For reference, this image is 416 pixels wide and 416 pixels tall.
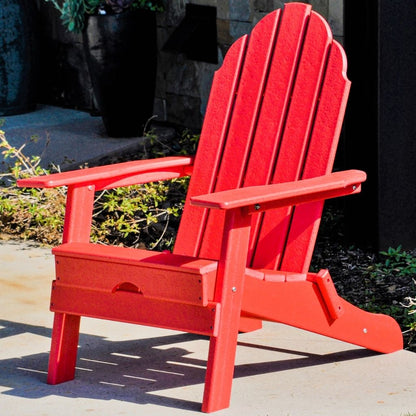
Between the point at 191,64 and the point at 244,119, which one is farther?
the point at 191,64

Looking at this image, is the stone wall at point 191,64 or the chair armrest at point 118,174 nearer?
the chair armrest at point 118,174

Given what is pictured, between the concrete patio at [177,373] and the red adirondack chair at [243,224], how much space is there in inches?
3.6

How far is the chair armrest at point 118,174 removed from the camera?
304 cm

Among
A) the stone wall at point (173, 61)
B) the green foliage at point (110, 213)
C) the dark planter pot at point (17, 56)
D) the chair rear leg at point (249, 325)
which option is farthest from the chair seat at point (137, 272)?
the dark planter pot at point (17, 56)

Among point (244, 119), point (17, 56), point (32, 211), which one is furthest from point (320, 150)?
point (17, 56)

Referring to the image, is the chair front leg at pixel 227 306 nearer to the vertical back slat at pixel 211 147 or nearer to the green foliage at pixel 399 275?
the vertical back slat at pixel 211 147

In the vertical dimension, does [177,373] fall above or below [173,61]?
below

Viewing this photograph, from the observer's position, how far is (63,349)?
10.1ft

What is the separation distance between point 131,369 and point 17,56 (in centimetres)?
479

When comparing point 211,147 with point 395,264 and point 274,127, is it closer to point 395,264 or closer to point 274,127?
point 274,127

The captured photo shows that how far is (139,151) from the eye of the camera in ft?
20.5

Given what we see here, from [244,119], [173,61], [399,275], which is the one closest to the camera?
[244,119]

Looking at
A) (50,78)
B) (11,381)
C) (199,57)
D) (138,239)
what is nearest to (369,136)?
(138,239)

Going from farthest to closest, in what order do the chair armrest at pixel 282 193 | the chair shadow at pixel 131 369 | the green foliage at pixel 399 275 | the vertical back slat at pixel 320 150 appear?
the green foliage at pixel 399 275 < the vertical back slat at pixel 320 150 < the chair shadow at pixel 131 369 < the chair armrest at pixel 282 193
